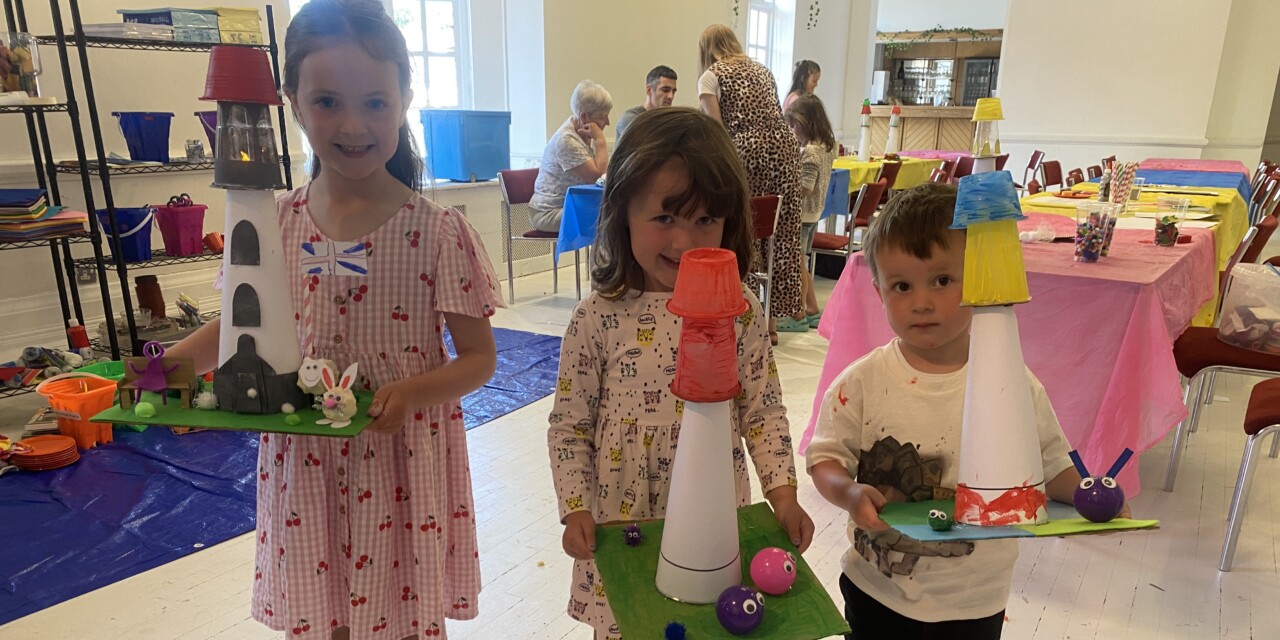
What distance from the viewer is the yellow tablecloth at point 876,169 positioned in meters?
4.98

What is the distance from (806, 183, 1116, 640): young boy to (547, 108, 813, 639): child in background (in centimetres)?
11

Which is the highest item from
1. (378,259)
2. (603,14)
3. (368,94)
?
(603,14)

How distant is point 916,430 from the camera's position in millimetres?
939

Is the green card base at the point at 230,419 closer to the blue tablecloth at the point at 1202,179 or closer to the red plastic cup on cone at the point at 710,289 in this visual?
the red plastic cup on cone at the point at 710,289

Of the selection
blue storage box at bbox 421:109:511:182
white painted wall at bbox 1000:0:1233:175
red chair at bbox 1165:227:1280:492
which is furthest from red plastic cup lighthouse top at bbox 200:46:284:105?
white painted wall at bbox 1000:0:1233:175

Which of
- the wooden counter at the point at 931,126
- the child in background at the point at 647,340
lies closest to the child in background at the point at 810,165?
the child in background at the point at 647,340

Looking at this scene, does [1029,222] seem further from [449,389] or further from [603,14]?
[603,14]

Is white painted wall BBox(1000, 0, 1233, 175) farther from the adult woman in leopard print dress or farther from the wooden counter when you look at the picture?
the adult woman in leopard print dress

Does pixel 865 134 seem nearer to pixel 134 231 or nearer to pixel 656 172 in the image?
pixel 134 231

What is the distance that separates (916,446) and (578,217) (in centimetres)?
303

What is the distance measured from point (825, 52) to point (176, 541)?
7901 millimetres

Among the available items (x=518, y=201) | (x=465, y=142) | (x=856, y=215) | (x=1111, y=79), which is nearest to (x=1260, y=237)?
(x=856, y=215)

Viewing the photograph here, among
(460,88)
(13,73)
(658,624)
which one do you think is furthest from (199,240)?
(658,624)

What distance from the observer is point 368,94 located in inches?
37.7
